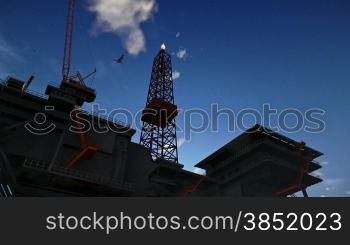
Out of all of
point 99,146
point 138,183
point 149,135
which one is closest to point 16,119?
point 99,146

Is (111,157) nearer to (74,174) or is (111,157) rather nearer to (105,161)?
(105,161)

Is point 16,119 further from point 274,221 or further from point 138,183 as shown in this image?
point 274,221

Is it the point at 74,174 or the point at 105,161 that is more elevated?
the point at 105,161

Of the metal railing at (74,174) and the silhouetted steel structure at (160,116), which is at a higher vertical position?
the silhouetted steel structure at (160,116)

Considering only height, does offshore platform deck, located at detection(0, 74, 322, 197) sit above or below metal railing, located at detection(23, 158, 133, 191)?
above

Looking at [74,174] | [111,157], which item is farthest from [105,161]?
[74,174]

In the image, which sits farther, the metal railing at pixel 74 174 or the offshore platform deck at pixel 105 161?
the offshore platform deck at pixel 105 161

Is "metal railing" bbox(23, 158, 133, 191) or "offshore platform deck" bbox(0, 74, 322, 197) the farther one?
"offshore platform deck" bbox(0, 74, 322, 197)

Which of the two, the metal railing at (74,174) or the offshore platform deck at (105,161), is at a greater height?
the offshore platform deck at (105,161)

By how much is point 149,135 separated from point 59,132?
2567 centimetres

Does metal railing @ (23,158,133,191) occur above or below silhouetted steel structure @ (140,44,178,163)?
below

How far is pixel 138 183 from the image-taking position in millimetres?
57594

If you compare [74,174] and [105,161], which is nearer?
[74,174]

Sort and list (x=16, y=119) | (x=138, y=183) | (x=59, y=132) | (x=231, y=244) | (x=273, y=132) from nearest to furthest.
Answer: (x=231, y=244) → (x=16, y=119) → (x=59, y=132) → (x=138, y=183) → (x=273, y=132)
